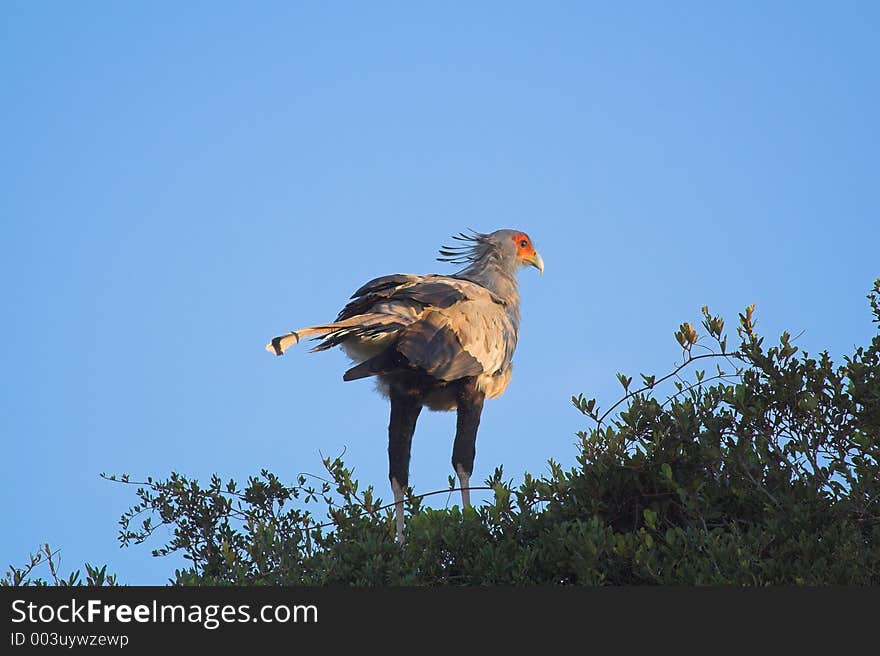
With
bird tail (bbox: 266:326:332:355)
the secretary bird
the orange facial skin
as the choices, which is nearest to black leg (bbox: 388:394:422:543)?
the secretary bird

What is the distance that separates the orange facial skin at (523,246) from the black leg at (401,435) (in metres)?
2.33

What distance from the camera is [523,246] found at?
9188 millimetres

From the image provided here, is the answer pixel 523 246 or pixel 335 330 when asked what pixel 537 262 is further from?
pixel 335 330

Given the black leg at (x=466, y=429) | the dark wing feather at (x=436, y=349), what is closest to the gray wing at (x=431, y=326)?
the dark wing feather at (x=436, y=349)

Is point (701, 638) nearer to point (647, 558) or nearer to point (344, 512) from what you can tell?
point (647, 558)

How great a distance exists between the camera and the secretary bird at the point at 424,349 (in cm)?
700

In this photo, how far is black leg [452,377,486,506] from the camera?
7.42 metres

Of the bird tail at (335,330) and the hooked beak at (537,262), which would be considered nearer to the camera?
the bird tail at (335,330)

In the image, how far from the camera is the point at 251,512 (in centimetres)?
654

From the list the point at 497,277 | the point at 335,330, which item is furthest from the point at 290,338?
the point at 497,277

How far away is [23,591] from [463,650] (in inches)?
82.4

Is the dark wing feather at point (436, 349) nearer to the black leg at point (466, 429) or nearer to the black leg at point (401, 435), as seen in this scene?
the black leg at point (466, 429)

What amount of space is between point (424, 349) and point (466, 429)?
33.5 inches

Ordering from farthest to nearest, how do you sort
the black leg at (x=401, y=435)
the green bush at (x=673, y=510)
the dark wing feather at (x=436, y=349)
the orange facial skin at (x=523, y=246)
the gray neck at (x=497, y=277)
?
the orange facial skin at (x=523, y=246), the gray neck at (x=497, y=277), the black leg at (x=401, y=435), the dark wing feather at (x=436, y=349), the green bush at (x=673, y=510)
